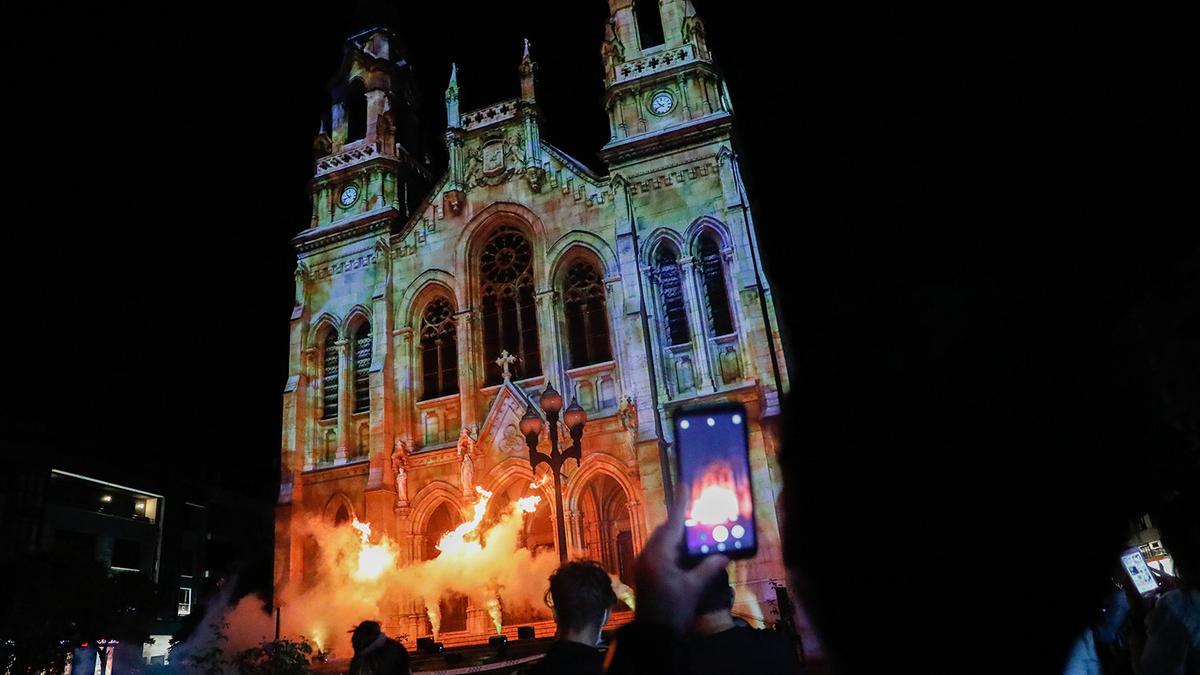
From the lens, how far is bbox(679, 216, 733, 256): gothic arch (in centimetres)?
1947

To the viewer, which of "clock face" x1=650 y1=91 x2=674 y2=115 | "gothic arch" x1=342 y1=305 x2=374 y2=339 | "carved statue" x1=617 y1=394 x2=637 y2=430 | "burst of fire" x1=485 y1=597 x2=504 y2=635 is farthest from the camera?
"gothic arch" x1=342 y1=305 x2=374 y2=339

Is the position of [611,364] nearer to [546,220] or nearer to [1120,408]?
[546,220]

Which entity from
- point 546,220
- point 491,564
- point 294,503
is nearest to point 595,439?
point 491,564

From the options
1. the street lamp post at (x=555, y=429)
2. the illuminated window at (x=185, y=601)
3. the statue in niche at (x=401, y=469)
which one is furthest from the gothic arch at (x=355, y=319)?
the illuminated window at (x=185, y=601)

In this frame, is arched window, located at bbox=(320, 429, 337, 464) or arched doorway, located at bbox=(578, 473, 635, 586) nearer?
arched doorway, located at bbox=(578, 473, 635, 586)

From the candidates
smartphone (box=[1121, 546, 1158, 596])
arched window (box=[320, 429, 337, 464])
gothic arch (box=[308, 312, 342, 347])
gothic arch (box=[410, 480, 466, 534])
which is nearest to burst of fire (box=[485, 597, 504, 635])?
gothic arch (box=[410, 480, 466, 534])

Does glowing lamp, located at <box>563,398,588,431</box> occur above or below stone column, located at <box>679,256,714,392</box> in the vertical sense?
below

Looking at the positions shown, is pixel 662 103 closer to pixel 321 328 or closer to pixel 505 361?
pixel 505 361

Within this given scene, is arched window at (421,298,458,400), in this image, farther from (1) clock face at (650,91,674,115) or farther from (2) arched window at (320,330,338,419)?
(1) clock face at (650,91,674,115)

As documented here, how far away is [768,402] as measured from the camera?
17.5 metres

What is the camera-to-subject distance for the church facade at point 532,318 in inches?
727

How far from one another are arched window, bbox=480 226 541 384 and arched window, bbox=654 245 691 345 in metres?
3.83

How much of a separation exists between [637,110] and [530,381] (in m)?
8.73

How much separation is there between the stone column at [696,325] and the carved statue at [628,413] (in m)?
1.79
